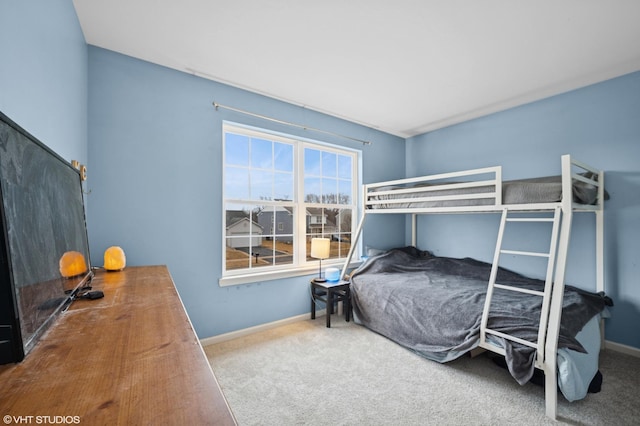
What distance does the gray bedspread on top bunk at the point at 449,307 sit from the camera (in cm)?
187

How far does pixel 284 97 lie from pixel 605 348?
155 inches

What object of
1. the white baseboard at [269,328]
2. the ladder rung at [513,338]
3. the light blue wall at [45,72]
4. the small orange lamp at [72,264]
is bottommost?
the white baseboard at [269,328]

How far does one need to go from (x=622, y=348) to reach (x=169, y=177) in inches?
169

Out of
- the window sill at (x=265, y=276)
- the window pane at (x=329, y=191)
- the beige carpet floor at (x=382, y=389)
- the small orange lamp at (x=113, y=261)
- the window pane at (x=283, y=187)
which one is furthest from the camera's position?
the window pane at (x=329, y=191)

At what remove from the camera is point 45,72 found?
4.07ft

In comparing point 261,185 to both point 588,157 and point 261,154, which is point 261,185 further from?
point 588,157

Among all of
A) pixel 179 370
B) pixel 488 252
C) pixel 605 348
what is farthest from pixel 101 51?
pixel 605 348

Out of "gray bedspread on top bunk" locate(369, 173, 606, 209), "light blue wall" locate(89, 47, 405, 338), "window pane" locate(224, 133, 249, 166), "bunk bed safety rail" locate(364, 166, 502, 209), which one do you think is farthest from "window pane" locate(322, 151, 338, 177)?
"gray bedspread on top bunk" locate(369, 173, 606, 209)

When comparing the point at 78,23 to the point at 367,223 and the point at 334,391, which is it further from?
the point at 367,223

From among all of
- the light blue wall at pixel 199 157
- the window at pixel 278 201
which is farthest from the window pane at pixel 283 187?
the light blue wall at pixel 199 157

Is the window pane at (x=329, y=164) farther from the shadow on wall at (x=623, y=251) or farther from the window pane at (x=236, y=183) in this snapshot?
the shadow on wall at (x=623, y=251)

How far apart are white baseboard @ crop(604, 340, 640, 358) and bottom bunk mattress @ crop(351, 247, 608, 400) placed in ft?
1.37

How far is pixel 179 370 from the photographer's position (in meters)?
0.61
